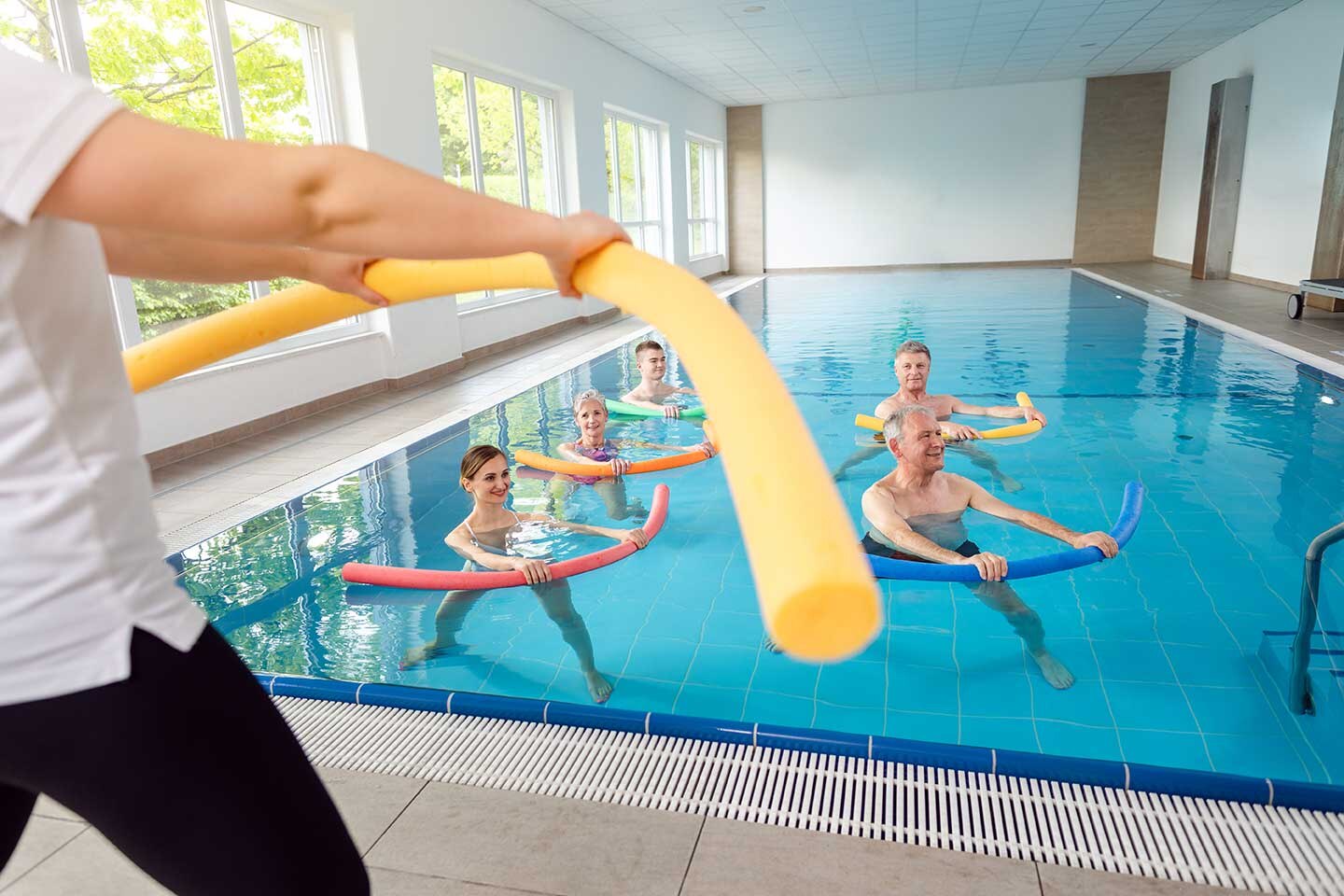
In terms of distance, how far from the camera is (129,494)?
828 mm

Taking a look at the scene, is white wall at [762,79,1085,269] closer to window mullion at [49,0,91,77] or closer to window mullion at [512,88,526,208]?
window mullion at [512,88,526,208]

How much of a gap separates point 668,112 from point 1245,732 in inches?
598

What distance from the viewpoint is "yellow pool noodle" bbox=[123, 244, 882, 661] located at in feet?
1.67

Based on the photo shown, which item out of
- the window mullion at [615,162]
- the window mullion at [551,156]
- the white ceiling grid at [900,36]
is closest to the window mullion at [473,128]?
the white ceiling grid at [900,36]

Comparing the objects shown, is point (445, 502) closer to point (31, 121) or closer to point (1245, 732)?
point (1245, 732)

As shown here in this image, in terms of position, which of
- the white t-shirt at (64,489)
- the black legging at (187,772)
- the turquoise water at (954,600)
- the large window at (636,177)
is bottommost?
the turquoise water at (954,600)

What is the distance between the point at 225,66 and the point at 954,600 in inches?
248

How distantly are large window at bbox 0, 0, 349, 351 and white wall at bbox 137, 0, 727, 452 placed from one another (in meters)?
0.26

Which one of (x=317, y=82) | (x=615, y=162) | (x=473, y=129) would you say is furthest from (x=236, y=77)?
(x=615, y=162)

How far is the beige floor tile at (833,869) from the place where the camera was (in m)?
1.87

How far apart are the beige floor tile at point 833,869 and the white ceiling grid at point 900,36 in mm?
10620

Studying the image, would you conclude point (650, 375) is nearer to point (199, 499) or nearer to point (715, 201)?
point (199, 499)

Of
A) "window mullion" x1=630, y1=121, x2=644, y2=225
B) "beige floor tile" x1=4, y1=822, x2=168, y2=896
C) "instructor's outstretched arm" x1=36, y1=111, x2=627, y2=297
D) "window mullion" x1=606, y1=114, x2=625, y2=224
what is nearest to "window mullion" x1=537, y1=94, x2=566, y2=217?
"window mullion" x1=606, y1=114, x2=625, y2=224

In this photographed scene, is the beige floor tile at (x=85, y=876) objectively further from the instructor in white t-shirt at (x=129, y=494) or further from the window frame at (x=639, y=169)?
the window frame at (x=639, y=169)
